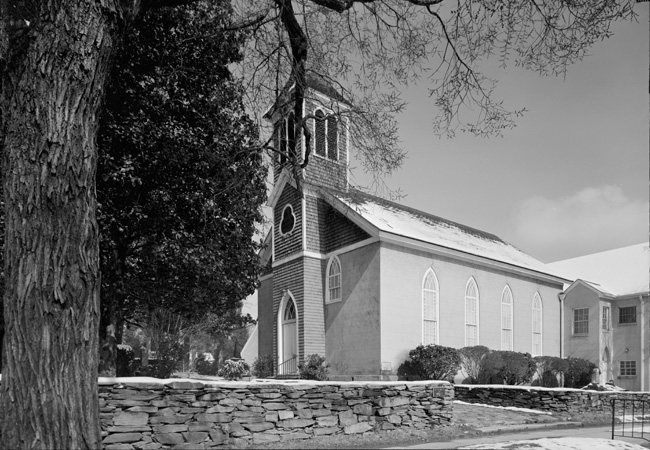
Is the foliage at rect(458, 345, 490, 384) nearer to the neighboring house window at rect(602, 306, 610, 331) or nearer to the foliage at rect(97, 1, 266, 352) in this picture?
the neighboring house window at rect(602, 306, 610, 331)

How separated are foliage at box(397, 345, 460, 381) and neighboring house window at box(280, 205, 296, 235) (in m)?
7.25

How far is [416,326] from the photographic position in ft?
69.3

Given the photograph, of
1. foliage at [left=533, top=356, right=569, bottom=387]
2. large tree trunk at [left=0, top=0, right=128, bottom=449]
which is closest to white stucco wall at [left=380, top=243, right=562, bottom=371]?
foliage at [left=533, top=356, right=569, bottom=387]

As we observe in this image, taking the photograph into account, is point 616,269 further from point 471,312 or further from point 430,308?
point 430,308

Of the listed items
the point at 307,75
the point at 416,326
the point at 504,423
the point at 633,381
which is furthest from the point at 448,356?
the point at 307,75

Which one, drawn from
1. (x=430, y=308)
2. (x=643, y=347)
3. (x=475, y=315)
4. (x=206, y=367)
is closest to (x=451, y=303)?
(x=430, y=308)

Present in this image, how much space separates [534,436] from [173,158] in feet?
33.5

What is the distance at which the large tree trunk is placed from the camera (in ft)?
13.9

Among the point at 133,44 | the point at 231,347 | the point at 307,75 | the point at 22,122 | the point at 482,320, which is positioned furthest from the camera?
the point at 231,347

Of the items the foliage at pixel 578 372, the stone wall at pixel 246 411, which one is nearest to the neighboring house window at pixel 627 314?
the foliage at pixel 578 372

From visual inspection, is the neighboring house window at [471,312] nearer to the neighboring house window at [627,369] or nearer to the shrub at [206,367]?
the neighboring house window at [627,369]

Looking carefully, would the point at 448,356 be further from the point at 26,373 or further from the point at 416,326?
the point at 26,373

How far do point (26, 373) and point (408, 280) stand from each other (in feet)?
58.0

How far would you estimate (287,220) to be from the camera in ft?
79.4
